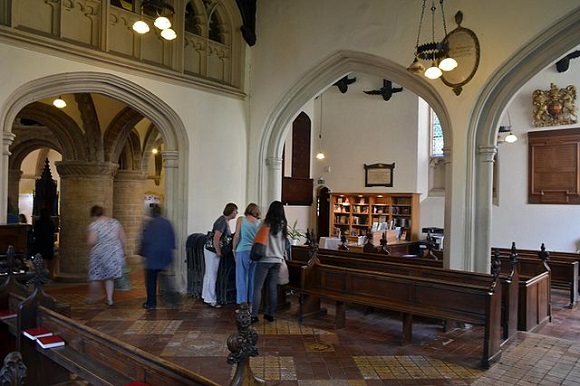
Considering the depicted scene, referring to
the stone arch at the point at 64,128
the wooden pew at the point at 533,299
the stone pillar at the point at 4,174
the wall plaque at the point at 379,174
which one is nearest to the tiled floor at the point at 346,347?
the wooden pew at the point at 533,299

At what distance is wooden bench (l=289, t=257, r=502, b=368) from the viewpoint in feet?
14.0

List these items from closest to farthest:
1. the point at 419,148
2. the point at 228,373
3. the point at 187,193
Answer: the point at 228,373 → the point at 187,193 → the point at 419,148

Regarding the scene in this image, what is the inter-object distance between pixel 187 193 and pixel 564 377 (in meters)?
5.43

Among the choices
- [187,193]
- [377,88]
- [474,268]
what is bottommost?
[474,268]

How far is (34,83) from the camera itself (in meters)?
5.54

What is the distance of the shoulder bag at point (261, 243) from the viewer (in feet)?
16.7

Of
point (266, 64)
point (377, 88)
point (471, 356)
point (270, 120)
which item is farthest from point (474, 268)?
point (377, 88)

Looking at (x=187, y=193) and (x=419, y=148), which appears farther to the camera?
(x=419, y=148)

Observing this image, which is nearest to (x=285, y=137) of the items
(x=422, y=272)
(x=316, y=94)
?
(x=316, y=94)

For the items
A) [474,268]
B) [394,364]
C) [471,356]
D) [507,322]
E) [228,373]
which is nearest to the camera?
[228,373]

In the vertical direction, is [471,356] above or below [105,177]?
below

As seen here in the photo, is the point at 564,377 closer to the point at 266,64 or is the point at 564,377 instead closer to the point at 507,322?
the point at 507,322

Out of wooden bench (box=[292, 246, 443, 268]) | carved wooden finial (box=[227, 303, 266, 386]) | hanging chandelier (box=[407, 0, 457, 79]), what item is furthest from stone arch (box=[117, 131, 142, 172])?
carved wooden finial (box=[227, 303, 266, 386])

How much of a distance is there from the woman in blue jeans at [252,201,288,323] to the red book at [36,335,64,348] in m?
2.71
